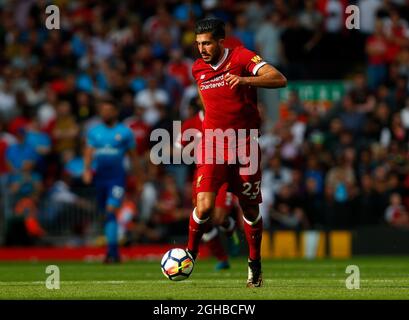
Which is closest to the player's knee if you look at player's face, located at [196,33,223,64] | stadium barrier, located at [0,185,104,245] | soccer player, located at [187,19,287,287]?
soccer player, located at [187,19,287,287]

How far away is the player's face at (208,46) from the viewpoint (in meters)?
11.6

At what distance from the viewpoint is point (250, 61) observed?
1155 centimetres

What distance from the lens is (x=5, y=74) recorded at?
24500 mm

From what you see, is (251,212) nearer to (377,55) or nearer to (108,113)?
(108,113)

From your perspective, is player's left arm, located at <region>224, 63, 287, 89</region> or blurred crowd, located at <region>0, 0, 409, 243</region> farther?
blurred crowd, located at <region>0, 0, 409, 243</region>

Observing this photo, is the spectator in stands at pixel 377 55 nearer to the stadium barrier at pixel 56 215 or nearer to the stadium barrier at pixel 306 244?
the stadium barrier at pixel 306 244

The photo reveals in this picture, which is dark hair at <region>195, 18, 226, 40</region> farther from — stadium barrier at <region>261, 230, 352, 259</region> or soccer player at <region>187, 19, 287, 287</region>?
stadium barrier at <region>261, 230, 352, 259</region>

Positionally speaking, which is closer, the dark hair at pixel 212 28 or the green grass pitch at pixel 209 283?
the green grass pitch at pixel 209 283

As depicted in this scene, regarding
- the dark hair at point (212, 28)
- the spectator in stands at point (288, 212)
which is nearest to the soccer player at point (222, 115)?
the dark hair at point (212, 28)

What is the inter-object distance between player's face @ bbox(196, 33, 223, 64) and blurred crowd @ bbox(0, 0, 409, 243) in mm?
8549

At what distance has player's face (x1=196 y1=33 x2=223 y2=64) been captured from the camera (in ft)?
37.9

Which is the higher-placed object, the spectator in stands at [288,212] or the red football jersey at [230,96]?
the red football jersey at [230,96]

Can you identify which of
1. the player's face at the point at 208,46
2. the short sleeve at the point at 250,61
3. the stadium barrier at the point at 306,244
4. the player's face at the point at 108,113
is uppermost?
the player's face at the point at 208,46
